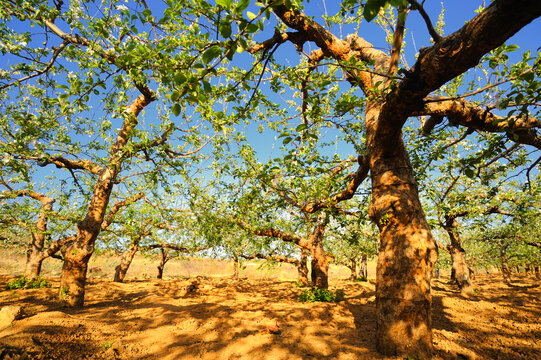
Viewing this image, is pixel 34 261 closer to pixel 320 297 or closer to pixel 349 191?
pixel 320 297

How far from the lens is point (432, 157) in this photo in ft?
20.1

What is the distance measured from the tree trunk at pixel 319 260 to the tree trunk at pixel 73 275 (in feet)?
29.4

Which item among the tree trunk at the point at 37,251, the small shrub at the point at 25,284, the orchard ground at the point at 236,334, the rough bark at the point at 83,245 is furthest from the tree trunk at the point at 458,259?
the tree trunk at the point at 37,251

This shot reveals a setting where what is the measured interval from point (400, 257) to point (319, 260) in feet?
26.3

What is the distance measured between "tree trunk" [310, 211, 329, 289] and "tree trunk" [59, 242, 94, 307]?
29.4 feet

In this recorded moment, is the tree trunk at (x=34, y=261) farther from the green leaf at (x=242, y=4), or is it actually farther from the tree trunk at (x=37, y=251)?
the green leaf at (x=242, y=4)

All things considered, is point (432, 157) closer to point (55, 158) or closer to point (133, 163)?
point (133, 163)

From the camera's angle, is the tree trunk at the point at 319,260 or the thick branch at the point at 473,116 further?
the tree trunk at the point at 319,260

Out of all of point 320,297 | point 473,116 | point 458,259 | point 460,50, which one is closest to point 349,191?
point 473,116

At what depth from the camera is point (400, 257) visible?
12.1ft

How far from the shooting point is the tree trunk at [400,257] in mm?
3377

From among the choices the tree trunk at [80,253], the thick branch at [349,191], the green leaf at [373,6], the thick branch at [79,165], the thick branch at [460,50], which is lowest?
the tree trunk at [80,253]

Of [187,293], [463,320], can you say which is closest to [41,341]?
[187,293]

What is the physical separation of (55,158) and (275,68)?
820 centimetres
